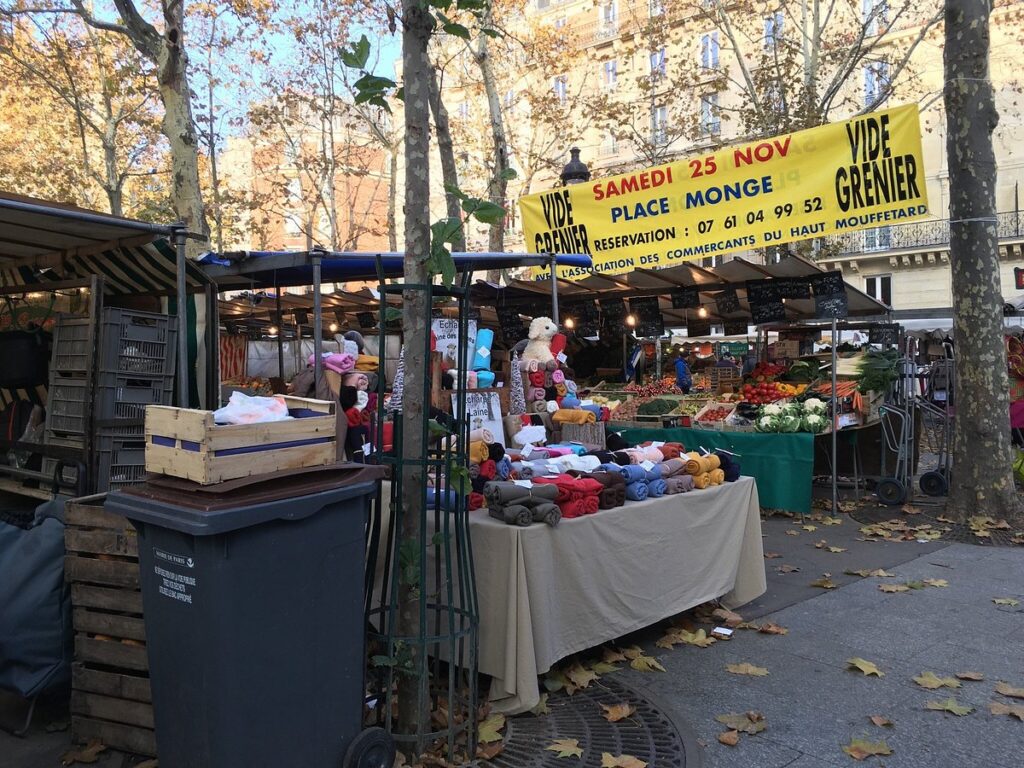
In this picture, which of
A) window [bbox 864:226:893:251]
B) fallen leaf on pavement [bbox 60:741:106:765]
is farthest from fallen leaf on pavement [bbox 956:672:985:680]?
window [bbox 864:226:893:251]

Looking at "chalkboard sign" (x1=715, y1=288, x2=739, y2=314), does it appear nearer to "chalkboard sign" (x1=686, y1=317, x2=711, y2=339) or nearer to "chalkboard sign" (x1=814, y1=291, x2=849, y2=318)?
"chalkboard sign" (x1=814, y1=291, x2=849, y2=318)

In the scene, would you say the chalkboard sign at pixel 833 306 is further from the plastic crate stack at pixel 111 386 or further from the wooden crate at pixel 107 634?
the wooden crate at pixel 107 634

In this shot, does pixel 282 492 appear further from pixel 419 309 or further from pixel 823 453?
pixel 823 453

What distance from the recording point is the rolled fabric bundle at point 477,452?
4.49m

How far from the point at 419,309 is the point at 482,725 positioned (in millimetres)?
1941

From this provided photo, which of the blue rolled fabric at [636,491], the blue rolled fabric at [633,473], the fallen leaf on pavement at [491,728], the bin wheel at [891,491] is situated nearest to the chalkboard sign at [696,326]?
the bin wheel at [891,491]

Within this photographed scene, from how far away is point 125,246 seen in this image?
5348mm

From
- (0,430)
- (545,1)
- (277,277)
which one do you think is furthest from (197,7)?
(545,1)

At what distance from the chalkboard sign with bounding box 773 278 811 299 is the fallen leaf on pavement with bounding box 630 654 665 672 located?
6031 millimetres

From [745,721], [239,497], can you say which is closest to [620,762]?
[745,721]

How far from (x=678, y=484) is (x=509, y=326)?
263 inches

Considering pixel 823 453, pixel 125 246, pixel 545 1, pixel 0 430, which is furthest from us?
pixel 545 1

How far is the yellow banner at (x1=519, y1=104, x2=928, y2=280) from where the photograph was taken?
6668 mm

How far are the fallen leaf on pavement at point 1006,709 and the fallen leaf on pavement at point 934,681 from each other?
0.78ft
